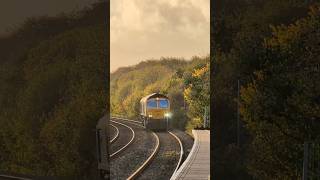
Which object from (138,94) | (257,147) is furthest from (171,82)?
(257,147)

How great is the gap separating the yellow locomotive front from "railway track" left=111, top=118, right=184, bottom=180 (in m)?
1.06

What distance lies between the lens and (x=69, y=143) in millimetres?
10930

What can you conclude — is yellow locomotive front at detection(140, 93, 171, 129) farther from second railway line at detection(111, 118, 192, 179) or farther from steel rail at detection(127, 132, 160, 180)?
steel rail at detection(127, 132, 160, 180)

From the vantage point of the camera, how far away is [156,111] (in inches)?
763

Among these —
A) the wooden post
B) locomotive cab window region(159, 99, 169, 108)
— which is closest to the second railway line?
locomotive cab window region(159, 99, 169, 108)

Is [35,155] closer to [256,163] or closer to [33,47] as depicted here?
[33,47]

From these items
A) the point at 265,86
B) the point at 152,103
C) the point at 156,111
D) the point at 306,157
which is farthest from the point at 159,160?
the point at 306,157

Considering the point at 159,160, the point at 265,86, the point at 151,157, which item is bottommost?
the point at 159,160

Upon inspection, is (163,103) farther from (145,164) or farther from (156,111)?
(145,164)

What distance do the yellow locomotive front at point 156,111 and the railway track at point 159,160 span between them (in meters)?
1.06

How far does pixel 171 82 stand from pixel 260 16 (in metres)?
11.1

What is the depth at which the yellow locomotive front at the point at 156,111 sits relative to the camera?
63.8ft

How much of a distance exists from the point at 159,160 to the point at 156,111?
3768 mm

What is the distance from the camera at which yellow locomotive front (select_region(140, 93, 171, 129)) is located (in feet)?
63.8
